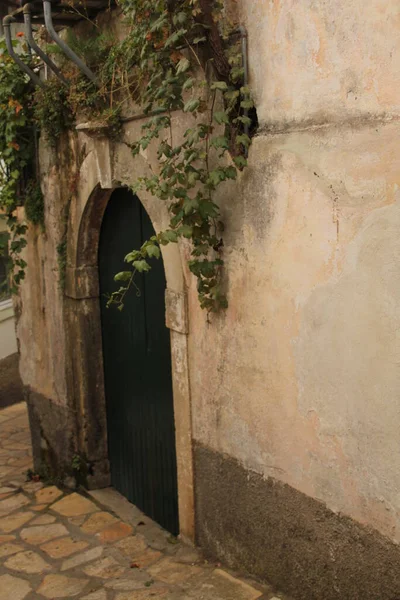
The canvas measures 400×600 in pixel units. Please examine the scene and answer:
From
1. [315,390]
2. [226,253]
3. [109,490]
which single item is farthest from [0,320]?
[315,390]

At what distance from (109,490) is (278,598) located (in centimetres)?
Answer: 258

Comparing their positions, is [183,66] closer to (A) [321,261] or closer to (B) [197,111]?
(B) [197,111]

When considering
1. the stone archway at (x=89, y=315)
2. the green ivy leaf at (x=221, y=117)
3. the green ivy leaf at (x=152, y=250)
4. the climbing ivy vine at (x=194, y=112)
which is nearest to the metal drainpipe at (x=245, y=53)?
the climbing ivy vine at (x=194, y=112)

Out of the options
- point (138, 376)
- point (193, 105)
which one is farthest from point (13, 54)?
point (138, 376)

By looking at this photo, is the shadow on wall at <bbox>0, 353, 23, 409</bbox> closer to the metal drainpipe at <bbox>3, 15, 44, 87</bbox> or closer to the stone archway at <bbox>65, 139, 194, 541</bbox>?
the stone archway at <bbox>65, 139, 194, 541</bbox>

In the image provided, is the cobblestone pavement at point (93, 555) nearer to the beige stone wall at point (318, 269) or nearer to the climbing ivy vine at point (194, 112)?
the beige stone wall at point (318, 269)

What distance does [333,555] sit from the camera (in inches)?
151

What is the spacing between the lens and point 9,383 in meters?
9.87

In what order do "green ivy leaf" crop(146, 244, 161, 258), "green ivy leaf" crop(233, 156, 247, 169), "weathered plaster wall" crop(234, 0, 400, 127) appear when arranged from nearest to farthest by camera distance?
"weathered plaster wall" crop(234, 0, 400, 127), "green ivy leaf" crop(233, 156, 247, 169), "green ivy leaf" crop(146, 244, 161, 258)

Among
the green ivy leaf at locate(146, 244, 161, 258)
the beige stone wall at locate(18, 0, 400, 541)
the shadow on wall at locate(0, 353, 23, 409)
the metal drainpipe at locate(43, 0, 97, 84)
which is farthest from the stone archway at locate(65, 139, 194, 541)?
the shadow on wall at locate(0, 353, 23, 409)

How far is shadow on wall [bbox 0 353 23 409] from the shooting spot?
9.76m

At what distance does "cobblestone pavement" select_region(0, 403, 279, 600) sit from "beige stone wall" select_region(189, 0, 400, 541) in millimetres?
908

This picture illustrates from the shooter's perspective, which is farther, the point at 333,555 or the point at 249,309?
the point at 249,309

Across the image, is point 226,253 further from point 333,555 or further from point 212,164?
point 333,555
